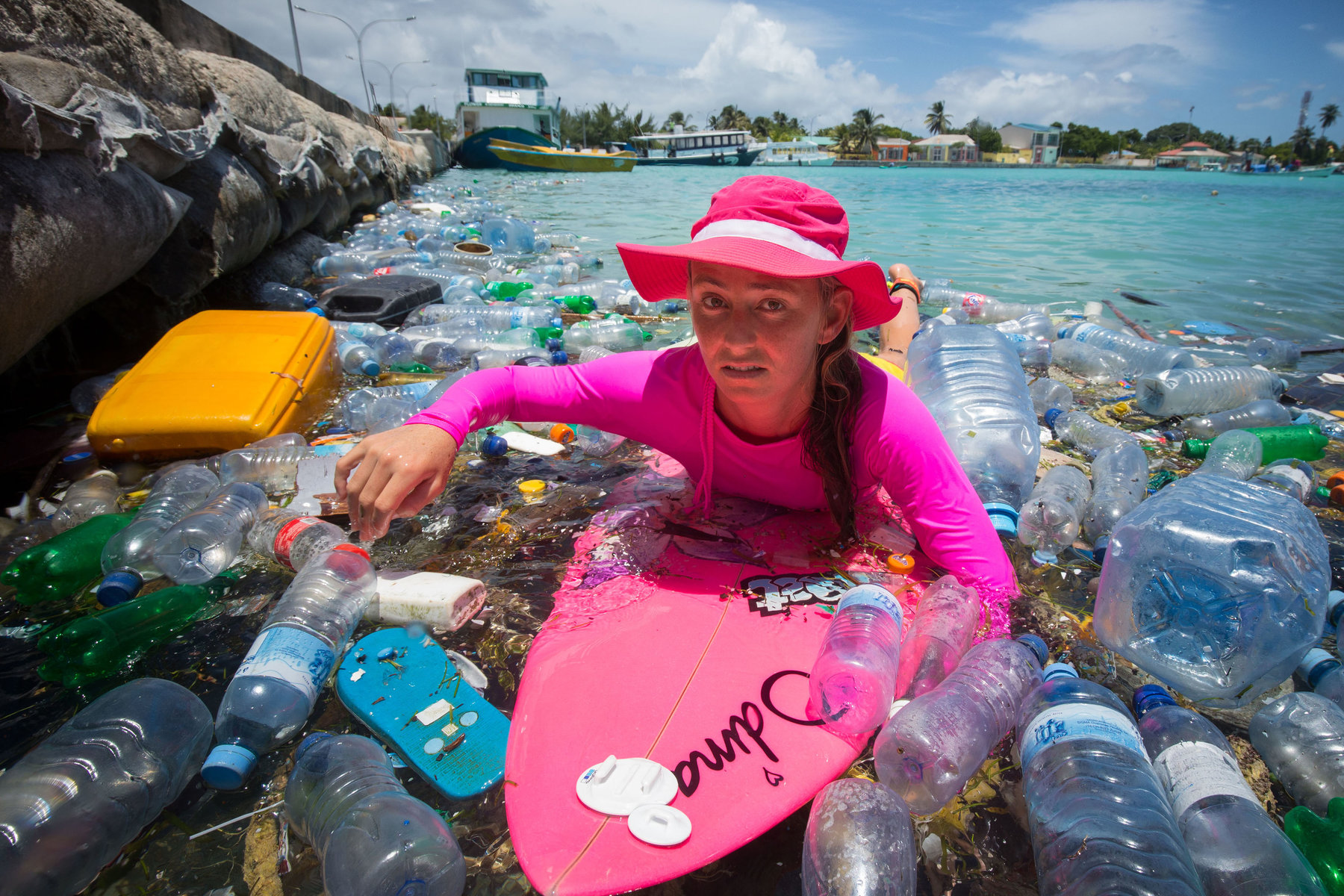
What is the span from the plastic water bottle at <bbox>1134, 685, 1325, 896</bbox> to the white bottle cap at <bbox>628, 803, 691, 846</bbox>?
37.9 inches

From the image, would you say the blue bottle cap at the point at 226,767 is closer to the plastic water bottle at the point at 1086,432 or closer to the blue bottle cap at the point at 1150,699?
the blue bottle cap at the point at 1150,699

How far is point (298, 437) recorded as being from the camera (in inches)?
117

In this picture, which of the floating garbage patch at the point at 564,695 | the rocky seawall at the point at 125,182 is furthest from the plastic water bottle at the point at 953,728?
the rocky seawall at the point at 125,182

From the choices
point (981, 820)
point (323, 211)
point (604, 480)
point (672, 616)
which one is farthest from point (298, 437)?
point (323, 211)

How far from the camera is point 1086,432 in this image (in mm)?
3445

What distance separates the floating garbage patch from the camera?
4.09 feet

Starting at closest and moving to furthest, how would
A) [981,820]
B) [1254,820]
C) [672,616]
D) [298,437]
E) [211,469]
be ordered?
[1254,820] < [981,820] < [672,616] < [211,469] < [298,437]

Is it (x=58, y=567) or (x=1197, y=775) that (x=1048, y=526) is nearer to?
(x=1197, y=775)

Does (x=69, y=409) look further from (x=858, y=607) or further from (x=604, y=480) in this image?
(x=858, y=607)

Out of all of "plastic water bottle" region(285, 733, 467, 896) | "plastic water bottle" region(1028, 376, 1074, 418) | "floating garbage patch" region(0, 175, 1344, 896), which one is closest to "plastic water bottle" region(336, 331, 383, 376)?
"floating garbage patch" region(0, 175, 1344, 896)

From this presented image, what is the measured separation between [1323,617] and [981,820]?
114 centimetres

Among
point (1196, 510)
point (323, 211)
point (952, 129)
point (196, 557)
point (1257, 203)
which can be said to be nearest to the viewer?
point (1196, 510)

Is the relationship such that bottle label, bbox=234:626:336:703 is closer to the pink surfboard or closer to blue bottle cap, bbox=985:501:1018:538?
the pink surfboard

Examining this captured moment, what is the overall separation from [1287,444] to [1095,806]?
9.65ft
